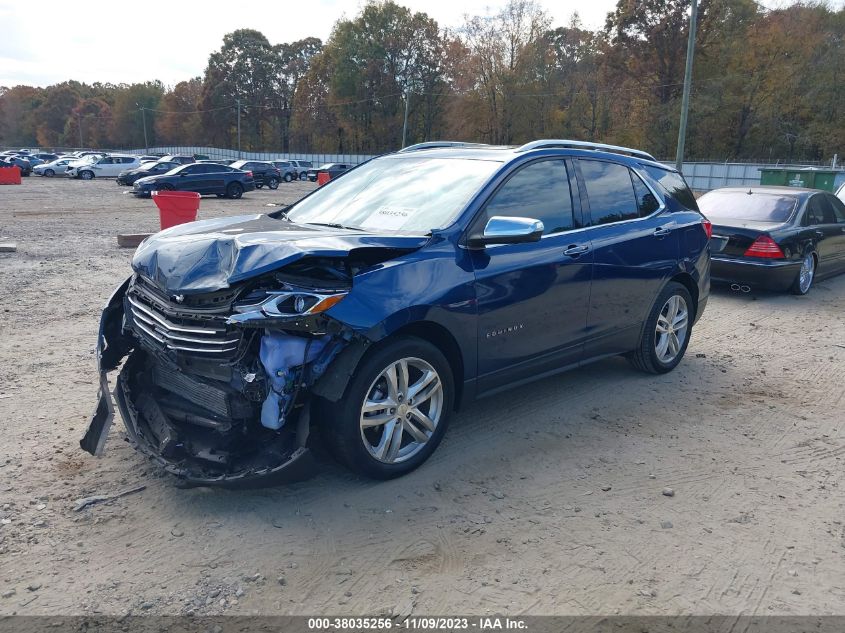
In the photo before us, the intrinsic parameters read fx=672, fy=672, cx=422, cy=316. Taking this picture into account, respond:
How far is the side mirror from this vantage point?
3.98 m

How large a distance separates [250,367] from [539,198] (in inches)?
94.6

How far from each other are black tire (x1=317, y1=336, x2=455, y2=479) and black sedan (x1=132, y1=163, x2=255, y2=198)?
1007 inches

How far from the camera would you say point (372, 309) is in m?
3.54

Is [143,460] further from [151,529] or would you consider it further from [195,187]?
[195,187]

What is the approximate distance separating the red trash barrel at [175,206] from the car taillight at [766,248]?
33.3 feet

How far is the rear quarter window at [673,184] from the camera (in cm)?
597

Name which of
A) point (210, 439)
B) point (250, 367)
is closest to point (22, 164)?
point (210, 439)

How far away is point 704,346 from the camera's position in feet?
23.5

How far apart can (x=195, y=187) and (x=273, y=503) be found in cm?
2633

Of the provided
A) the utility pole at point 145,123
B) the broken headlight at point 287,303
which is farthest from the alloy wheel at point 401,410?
the utility pole at point 145,123

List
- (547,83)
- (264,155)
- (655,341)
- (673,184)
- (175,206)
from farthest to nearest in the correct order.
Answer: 1. (264,155)
2. (547,83)
3. (175,206)
4. (673,184)
5. (655,341)

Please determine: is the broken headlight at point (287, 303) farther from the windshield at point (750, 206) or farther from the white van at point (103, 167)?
the white van at point (103, 167)

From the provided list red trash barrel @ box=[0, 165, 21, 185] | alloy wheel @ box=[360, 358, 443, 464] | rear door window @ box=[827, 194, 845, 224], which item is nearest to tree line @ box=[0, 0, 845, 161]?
red trash barrel @ box=[0, 165, 21, 185]

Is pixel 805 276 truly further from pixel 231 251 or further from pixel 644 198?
pixel 231 251
